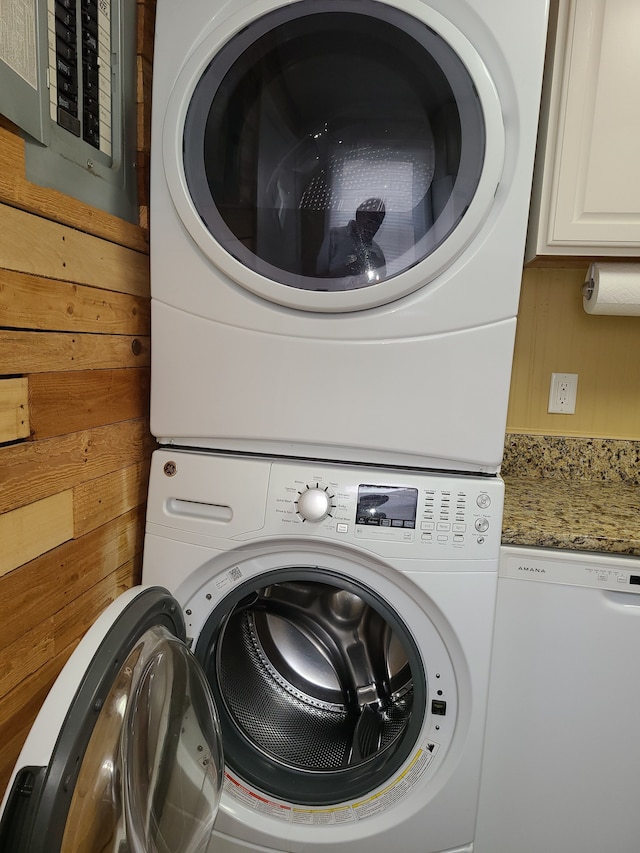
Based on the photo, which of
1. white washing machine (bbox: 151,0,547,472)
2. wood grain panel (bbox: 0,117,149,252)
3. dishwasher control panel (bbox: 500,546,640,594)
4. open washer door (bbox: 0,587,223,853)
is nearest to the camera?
open washer door (bbox: 0,587,223,853)

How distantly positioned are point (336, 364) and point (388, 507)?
11.0 inches

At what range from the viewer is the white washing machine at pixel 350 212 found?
0.97 meters

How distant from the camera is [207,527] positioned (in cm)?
112

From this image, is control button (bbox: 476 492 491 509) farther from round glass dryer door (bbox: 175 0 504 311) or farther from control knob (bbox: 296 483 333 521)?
round glass dryer door (bbox: 175 0 504 311)

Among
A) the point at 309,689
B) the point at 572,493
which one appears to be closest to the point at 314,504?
the point at 309,689

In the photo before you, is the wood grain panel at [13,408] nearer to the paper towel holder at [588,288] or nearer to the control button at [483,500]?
the control button at [483,500]

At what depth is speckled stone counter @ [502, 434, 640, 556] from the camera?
1.12m

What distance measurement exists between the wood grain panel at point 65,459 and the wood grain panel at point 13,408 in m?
0.02

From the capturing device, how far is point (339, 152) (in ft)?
3.34

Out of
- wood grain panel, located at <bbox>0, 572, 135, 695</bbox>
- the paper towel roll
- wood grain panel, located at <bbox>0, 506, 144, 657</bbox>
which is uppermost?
the paper towel roll

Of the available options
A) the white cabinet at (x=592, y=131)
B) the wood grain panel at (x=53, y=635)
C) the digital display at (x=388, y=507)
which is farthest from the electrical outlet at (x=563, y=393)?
the wood grain panel at (x=53, y=635)

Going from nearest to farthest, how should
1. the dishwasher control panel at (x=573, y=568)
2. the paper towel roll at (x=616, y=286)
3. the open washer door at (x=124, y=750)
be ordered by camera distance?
the open washer door at (x=124, y=750) → the dishwasher control panel at (x=573, y=568) → the paper towel roll at (x=616, y=286)

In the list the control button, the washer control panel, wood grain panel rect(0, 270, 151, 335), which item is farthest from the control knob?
wood grain panel rect(0, 270, 151, 335)

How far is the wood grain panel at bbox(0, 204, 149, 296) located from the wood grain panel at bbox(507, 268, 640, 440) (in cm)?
103
